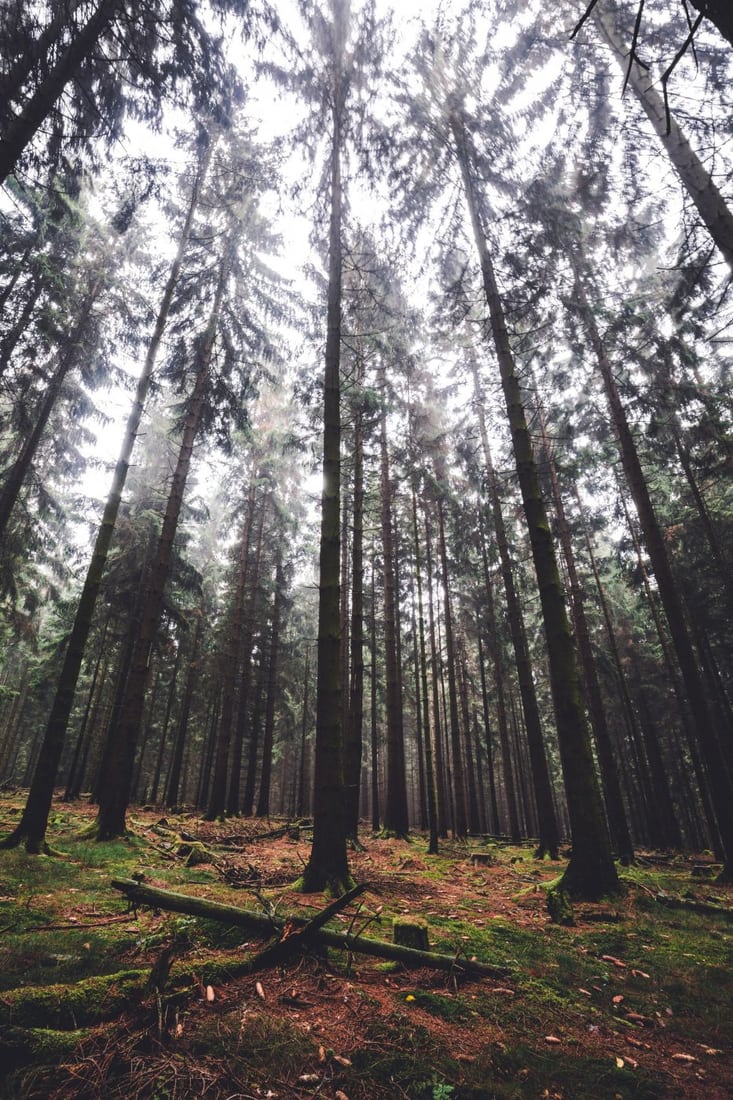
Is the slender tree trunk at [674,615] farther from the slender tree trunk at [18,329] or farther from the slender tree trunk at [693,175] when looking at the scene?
the slender tree trunk at [18,329]

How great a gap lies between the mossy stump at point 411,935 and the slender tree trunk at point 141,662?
280 inches

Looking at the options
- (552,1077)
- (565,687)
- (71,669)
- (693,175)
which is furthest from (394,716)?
(693,175)

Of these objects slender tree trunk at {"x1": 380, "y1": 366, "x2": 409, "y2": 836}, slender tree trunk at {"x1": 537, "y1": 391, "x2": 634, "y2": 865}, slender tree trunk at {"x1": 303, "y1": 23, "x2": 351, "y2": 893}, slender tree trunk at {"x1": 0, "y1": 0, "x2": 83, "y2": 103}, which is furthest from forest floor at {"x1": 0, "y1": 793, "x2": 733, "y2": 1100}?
slender tree trunk at {"x1": 0, "y1": 0, "x2": 83, "y2": 103}

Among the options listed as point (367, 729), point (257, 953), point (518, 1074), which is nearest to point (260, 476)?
point (257, 953)

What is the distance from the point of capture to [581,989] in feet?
12.1

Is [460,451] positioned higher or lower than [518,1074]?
higher

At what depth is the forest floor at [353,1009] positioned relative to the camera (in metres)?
2.40

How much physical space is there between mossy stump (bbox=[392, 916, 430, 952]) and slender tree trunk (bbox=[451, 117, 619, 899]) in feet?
11.3

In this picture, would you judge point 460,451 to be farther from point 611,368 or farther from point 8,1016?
point 8,1016

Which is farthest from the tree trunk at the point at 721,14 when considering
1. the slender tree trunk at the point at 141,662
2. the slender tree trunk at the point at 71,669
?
the slender tree trunk at the point at 141,662

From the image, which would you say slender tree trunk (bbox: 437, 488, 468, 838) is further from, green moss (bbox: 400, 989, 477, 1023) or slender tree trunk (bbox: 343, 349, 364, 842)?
green moss (bbox: 400, 989, 477, 1023)

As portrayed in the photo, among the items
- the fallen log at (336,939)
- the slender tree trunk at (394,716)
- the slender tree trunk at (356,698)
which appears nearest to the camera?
the fallen log at (336,939)

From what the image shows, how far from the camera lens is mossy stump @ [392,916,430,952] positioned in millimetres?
3998

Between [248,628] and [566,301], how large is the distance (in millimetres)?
16039
